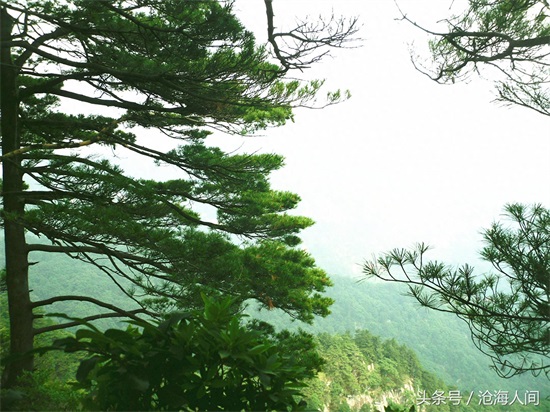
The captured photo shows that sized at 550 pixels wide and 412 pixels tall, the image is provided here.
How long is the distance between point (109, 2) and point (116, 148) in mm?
1145

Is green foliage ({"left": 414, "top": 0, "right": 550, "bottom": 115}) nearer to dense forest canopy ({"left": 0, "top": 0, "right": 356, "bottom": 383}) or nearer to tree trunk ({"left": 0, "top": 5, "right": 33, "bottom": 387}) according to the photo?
dense forest canopy ({"left": 0, "top": 0, "right": 356, "bottom": 383})

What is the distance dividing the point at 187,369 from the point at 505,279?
1977 mm

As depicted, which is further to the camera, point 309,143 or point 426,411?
point 309,143

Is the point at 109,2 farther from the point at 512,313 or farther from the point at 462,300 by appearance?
the point at 512,313

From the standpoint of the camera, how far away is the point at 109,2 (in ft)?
7.89

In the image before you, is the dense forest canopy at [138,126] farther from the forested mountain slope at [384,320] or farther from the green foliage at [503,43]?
the forested mountain slope at [384,320]

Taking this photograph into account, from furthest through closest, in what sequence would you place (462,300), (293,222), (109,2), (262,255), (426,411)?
(426,411) < (293,222) < (262,255) < (109,2) < (462,300)

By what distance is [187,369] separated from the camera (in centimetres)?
81

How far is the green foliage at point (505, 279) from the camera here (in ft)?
6.78

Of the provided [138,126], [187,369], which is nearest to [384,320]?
[138,126]

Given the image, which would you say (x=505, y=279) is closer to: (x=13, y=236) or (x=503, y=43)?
(x=503, y=43)

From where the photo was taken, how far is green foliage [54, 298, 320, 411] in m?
0.80

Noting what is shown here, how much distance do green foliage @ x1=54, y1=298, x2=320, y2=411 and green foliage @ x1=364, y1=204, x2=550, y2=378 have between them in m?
1.28

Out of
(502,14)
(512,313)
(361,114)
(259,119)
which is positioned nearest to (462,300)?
(512,313)
